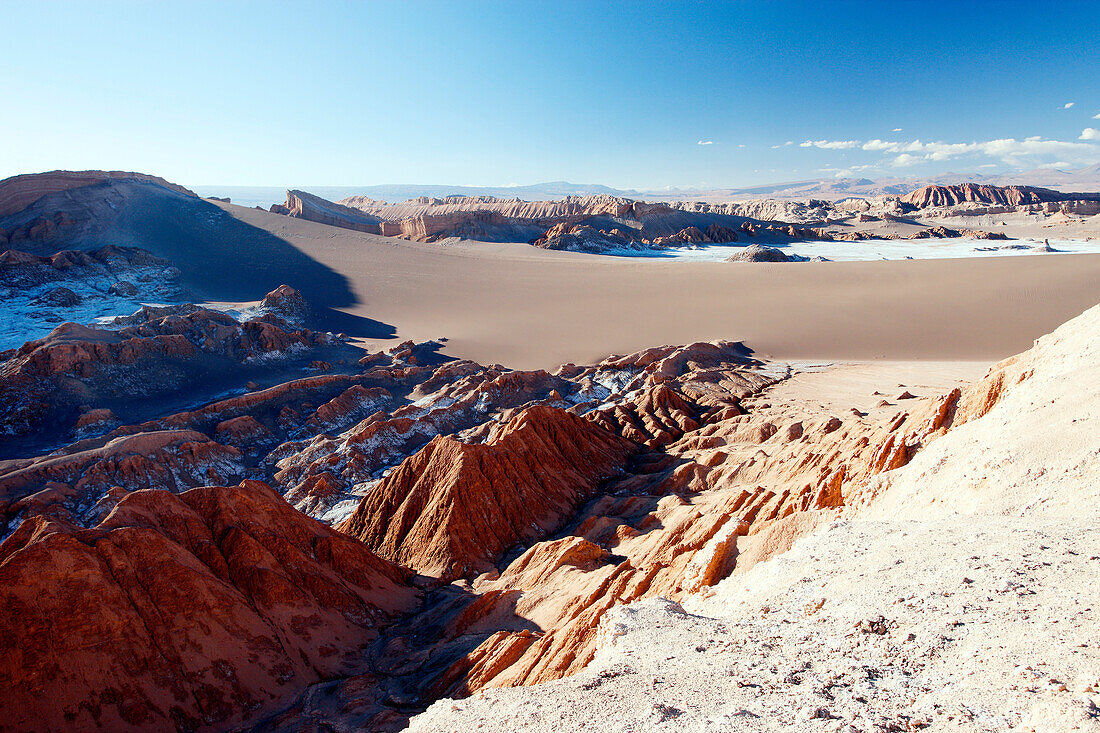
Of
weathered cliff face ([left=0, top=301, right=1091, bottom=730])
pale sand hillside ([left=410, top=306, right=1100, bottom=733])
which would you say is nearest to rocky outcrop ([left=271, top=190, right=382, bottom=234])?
weathered cliff face ([left=0, top=301, right=1091, bottom=730])

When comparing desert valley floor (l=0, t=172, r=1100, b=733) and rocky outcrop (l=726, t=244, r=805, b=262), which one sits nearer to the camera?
desert valley floor (l=0, t=172, r=1100, b=733)

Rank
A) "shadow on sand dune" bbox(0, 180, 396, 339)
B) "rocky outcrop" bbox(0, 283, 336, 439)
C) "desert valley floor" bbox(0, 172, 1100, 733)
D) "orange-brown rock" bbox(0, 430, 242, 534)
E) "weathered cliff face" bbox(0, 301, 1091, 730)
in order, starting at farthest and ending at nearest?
"shadow on sand dune" bbox(0, 180, 396, 339) → "rocky outcrop" bbox(0, 283, 336, 439) → "orange-brown rock" bbox(0, 430, 242, 534) → "weathered cliff face" bbox(0, 301, 1091, 730) → "desert valley floor" bbox(0, 172, 1100, 733)

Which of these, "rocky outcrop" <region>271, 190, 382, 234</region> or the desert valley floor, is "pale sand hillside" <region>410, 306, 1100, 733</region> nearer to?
the desert valley floor

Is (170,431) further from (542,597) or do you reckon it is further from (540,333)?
(540,333)

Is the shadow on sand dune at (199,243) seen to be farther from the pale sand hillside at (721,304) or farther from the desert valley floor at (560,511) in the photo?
the desert valley floor at (560,511)

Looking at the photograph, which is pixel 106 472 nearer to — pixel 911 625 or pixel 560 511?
pixel 560 511

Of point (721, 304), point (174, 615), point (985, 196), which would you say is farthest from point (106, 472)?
point (985, 196)

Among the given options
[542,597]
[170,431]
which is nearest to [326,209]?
[170,431]

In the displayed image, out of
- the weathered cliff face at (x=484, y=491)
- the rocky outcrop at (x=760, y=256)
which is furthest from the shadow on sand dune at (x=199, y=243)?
the rocky outcrop at (x=760, y=256)
